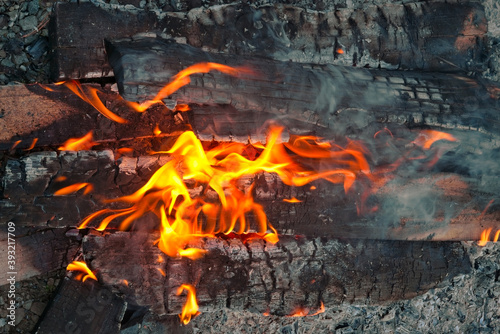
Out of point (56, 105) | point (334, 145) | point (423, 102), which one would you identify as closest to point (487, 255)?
point (423, 102)

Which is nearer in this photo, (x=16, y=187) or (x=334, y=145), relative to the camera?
(x=16, y=187)

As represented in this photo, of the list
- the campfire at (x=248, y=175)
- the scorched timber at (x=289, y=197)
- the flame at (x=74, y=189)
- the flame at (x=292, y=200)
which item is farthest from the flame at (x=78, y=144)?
the flame at (x=292, y=200)

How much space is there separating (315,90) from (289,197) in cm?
86

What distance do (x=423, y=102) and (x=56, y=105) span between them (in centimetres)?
291

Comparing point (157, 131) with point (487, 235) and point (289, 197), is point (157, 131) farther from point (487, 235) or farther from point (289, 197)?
point (487, 235)

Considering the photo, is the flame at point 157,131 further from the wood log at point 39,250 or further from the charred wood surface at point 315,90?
the wood log at point 39,250

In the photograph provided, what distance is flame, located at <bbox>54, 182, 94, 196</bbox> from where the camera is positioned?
338cm

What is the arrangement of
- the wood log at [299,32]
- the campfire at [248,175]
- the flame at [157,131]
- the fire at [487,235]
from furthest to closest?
1. the fire at [487,235]
2. the flame at [157,131]
3. the wood log at [299,32]
4. the campfire at [248,175]

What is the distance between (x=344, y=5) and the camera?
4285mm

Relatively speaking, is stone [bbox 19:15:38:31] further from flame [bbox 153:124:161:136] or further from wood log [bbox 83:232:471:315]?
wood log [bbox 83:232:471:315]

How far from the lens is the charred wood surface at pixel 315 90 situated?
3330 mm

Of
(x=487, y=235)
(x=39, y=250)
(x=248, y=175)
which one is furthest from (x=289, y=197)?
(x=39, y=250)

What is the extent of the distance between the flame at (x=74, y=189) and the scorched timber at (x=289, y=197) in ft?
0.08

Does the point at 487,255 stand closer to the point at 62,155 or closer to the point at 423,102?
the point at 423,102
